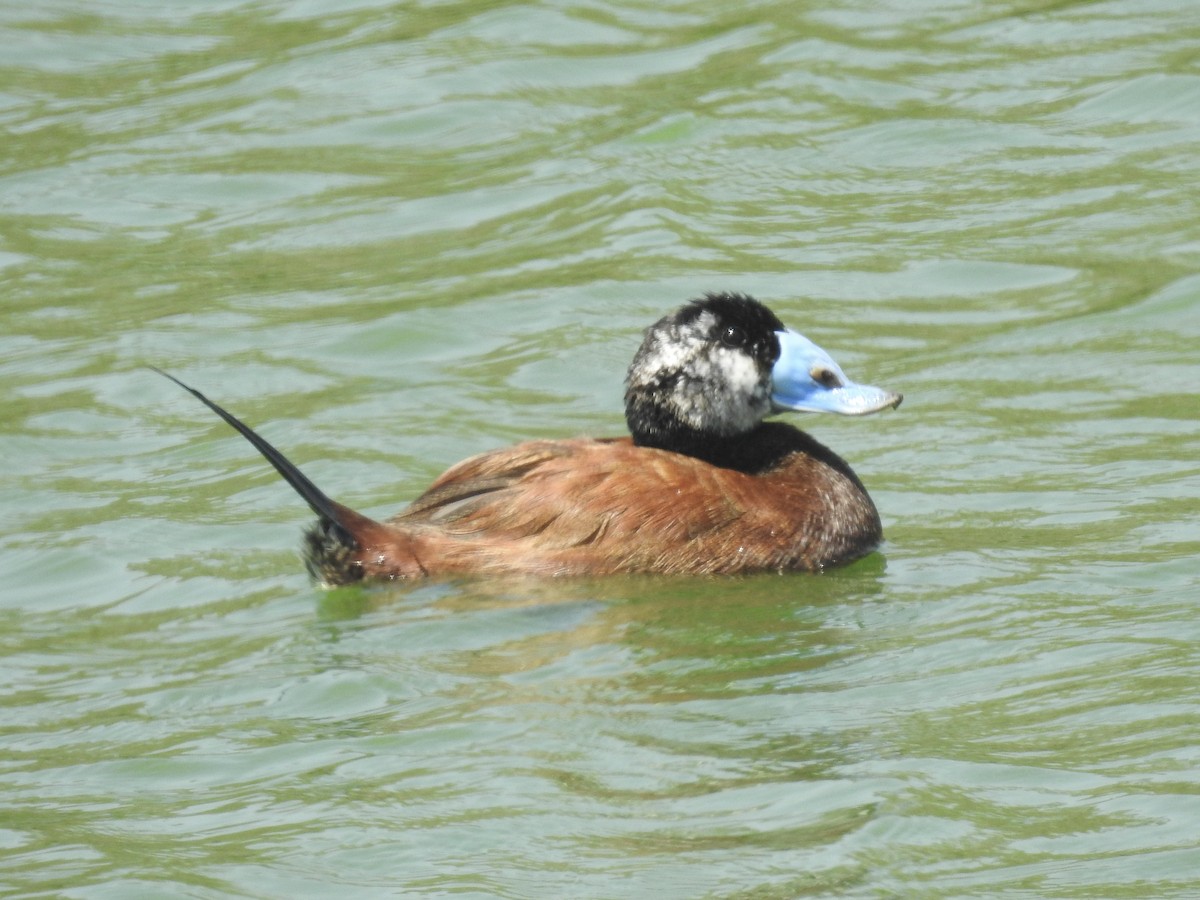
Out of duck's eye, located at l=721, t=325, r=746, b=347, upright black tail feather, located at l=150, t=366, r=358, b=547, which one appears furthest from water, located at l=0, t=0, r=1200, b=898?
duck's eye, located at l=721, t=325, r=746, b=347

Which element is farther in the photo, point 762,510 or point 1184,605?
point 762,510

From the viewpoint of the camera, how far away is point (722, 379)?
737 centimetres

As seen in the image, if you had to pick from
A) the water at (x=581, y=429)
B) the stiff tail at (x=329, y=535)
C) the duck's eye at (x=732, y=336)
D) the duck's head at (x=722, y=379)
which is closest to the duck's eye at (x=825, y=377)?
the duck's head at (x=722, y=379)

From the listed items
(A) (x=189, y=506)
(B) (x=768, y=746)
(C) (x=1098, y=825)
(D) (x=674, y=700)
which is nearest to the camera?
(C) (x=1098, y=825)

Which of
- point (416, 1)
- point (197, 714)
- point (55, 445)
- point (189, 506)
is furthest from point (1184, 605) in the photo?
point (416, 1)

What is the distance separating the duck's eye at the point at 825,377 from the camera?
7465 mm

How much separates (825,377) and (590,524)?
1.04 m

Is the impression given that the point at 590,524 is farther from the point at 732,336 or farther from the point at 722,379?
the point at 732,336

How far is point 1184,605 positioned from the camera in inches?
251

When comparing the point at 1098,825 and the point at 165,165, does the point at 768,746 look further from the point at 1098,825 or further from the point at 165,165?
the point at 165,165

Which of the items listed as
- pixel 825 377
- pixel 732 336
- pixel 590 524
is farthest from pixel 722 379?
pixel 590 524

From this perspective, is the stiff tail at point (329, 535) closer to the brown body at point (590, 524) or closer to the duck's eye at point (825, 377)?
the brown body at point (590, 524)

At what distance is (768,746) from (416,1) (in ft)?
27.0

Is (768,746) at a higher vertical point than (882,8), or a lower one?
lower
